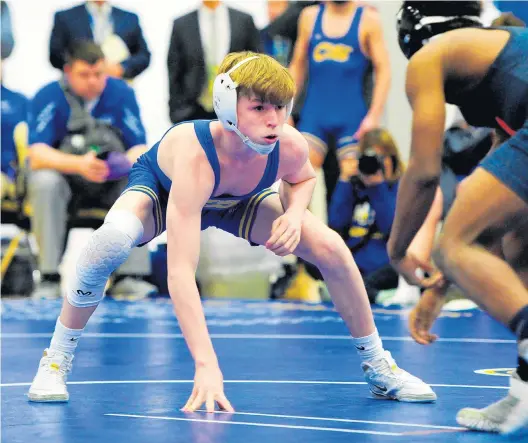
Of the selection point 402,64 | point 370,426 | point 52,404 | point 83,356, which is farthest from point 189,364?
point 402,64

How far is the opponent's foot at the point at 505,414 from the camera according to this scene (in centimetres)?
312

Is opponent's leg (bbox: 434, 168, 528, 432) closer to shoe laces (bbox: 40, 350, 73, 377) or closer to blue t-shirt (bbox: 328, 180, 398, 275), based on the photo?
shoe laces (bbox: 40, 350, 73, 377)

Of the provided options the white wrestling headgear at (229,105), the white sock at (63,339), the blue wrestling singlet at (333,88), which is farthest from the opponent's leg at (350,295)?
the blue wrestling singlet at (333,88)

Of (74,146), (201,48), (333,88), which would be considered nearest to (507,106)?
(333,88)

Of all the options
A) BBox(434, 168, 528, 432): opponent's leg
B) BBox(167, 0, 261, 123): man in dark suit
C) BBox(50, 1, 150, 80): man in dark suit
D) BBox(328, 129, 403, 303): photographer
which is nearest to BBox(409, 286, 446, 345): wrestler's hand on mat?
BBox(434, 168, 528, 432): opponent's leg

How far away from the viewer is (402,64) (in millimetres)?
9609

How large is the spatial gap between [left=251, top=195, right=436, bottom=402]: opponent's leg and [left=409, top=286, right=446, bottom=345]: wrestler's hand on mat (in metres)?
0.21

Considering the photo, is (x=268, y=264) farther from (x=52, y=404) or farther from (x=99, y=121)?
(x=52, y=404)

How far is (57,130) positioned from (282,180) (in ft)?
15.8

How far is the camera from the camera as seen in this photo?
7828mm

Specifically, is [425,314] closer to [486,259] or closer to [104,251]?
[486,259]

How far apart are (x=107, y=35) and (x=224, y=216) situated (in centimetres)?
528

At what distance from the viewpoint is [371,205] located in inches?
313

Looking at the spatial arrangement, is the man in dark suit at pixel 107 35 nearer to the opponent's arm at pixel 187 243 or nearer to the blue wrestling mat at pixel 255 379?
the blue wrestling mat at pixel 255 379
